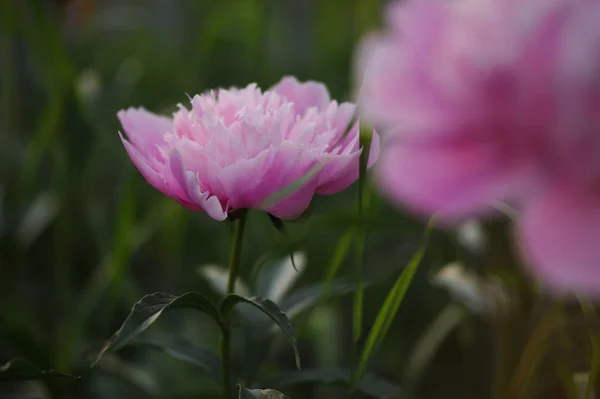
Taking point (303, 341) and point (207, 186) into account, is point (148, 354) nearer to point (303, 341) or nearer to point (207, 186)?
point (303, 341)

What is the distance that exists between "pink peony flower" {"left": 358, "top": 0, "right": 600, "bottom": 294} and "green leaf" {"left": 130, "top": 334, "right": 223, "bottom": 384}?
0.22 metres

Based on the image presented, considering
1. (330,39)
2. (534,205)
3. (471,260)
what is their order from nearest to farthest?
(534,205) → (471,260) → (330,39)

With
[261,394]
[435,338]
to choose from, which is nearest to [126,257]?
[261,394]

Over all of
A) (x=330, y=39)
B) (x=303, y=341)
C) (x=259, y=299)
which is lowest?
(x=303, y=341)

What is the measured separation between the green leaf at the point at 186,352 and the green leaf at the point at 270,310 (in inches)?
2.4

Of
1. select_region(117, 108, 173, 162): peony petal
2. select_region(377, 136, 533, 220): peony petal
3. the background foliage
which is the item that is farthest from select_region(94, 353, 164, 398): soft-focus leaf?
select_region(377, 136, 533, 220): peony petal

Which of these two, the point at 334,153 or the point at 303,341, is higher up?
the point at 334,153

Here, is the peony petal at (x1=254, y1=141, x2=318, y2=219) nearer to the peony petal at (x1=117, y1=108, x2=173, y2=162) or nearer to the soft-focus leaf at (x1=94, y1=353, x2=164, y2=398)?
the peony petal at (x1=117, y1=108, x2=173, y2=162)

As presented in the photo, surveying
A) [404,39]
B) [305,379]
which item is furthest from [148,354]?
[404,39]

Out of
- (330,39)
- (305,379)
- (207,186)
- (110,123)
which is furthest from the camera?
(330,39)

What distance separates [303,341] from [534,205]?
627 mm

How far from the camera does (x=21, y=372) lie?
324 millimetres

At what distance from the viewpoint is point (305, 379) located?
38cm

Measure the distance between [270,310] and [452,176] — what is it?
5.5 inches
